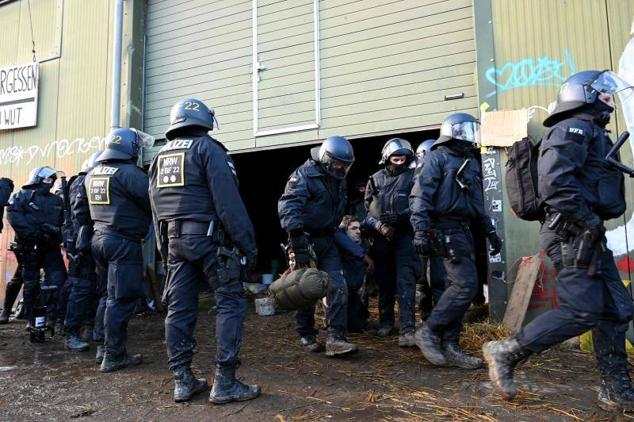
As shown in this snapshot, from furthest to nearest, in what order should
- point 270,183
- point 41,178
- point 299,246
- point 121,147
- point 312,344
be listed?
point 270,183 < point 41,178 < point 312,344 < point 121,147 < point 299,246

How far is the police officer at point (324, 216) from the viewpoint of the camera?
13.6ft

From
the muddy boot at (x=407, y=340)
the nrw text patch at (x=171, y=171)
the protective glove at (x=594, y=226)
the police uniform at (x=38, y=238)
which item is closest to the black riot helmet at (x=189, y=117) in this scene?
the nrw text patch at (x=171, y=171)

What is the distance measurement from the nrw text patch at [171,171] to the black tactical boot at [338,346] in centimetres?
197

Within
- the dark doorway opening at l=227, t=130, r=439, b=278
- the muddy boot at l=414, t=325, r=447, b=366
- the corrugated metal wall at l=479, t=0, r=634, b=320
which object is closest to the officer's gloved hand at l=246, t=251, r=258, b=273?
the muddy boot at l=414, t=325, r=447, b=366

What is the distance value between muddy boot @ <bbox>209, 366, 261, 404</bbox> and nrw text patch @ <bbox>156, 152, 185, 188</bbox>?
134 centimetres

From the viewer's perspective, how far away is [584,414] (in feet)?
9.66

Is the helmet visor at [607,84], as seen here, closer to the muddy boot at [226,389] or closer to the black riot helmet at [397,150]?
the black riot helmet at [397,150]

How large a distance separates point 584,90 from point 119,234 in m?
3.92

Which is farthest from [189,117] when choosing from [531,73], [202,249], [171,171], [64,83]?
[64,83]

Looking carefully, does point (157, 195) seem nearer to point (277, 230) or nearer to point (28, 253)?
point (28, 253)

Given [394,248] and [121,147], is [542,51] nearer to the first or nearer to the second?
[394,248]

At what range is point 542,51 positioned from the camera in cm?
520

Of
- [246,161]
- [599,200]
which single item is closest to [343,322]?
[599,200]

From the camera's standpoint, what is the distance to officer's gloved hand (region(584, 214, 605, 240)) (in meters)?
2.82
